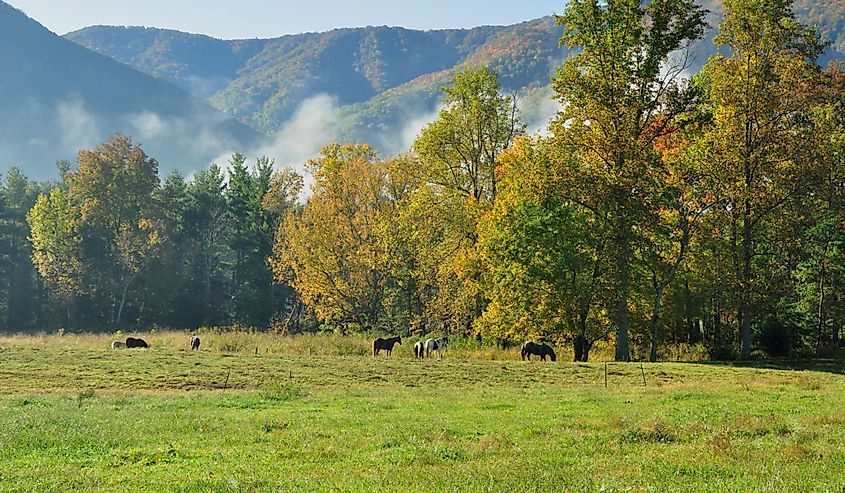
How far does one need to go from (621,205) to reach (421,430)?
2375 centimetres

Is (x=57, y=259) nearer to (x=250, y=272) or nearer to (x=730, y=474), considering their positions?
(x=250, y=272)

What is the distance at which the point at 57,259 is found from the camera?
2854 inches

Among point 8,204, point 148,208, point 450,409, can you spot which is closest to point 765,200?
point 450,409

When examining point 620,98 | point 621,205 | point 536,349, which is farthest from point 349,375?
point 620,98

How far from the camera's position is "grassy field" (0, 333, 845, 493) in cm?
948

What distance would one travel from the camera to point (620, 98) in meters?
34.4

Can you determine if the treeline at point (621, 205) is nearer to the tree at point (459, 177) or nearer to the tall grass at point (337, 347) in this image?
the tree at point (459, 177)

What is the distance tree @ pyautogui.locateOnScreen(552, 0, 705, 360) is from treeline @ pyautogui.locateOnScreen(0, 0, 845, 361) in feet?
0.30

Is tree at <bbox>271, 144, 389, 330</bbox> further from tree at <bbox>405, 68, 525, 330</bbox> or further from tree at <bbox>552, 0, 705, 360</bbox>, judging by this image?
tree at <bbox>552, 0, 705, 360</bbox>

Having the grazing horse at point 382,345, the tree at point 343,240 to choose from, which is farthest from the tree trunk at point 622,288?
the tree at point 343,240

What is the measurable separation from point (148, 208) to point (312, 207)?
3160 centimetres

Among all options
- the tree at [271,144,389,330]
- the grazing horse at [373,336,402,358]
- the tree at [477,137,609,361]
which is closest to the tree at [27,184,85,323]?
the tree at [271,144,389,330]

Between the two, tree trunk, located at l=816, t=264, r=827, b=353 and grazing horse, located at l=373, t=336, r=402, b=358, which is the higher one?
tree trunk, located at l=816, t=264, r=827, b=353

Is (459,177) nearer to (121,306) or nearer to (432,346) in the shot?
(432,346)
